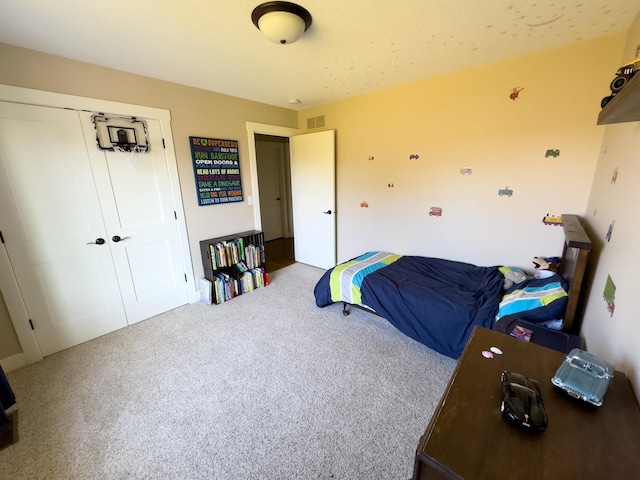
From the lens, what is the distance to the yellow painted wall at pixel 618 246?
0.98m

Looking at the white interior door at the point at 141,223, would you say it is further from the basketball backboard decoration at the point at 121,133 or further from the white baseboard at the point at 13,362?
the white baseboard at the point at 13,362

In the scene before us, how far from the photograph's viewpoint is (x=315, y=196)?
12.7ft

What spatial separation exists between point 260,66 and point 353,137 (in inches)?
58.5

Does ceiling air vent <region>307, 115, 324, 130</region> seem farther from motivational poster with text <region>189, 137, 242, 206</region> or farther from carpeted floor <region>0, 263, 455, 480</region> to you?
carpeted floor <region>0, 263, 455, 480</region>

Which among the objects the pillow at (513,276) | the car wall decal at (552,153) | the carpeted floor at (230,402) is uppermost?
the car wall decal at (552,153)

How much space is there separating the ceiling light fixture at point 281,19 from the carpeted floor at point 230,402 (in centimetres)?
234

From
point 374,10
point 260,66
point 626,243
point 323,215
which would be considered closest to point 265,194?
point 323,215

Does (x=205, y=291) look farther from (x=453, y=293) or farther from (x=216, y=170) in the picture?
(x=453, y=293)

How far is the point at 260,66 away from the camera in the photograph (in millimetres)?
2309

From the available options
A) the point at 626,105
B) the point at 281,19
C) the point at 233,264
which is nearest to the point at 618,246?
the point at 626,105

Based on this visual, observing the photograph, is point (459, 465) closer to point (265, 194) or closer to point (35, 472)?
point (35, 472)

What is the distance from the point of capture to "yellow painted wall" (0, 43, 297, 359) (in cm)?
195

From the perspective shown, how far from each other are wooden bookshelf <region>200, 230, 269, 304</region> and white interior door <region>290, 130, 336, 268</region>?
890 mm

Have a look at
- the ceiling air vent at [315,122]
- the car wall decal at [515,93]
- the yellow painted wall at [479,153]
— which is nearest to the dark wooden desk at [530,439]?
the yellow painted wall at [479,153]
